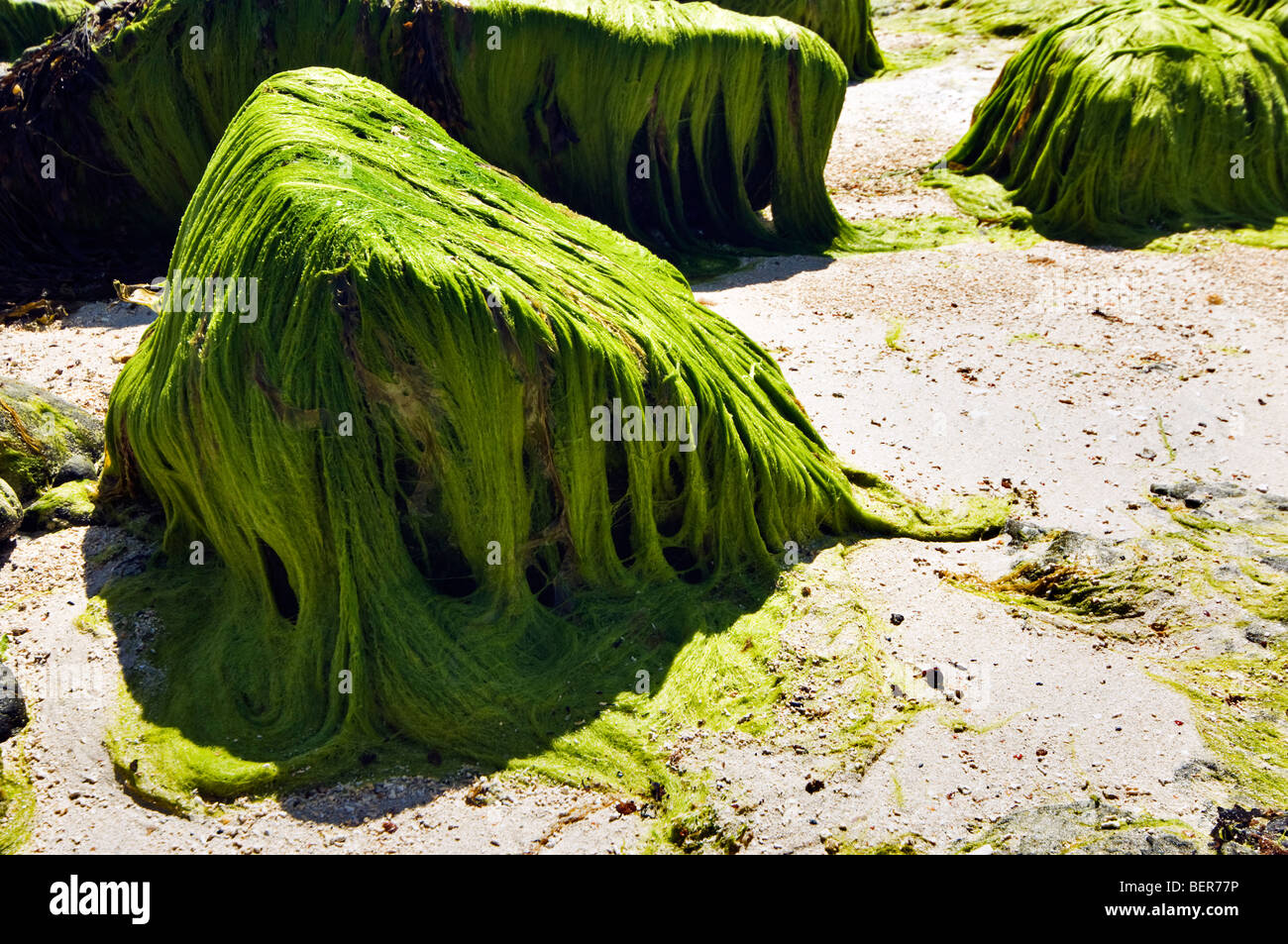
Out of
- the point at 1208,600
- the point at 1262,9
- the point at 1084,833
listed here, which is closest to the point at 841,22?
the point at 1262,9

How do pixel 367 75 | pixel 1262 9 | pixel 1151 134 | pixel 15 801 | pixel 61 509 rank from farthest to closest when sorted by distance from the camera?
pixel 1262 9 < pixel 1151 134 < pixel 367 75 < pixel 61 509 < pixel 15 801

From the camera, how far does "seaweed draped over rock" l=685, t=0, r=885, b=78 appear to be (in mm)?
14055

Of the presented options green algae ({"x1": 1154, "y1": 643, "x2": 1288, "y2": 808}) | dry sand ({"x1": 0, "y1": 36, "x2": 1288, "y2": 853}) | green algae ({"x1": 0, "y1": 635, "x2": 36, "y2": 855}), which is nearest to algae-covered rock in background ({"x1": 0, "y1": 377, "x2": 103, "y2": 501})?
dry sand ({"x1": 0, "y1": 36, "x2": 1288, "y2": 853})

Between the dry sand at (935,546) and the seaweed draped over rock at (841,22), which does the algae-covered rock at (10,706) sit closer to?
the dry sand at (935,546)

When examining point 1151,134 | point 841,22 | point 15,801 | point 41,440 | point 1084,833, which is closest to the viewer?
point 1084,833

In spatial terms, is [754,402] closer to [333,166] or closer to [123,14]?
[333,166]

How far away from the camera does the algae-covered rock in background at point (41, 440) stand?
5.62 metres

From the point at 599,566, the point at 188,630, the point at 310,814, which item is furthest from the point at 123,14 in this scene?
the point at 310,814

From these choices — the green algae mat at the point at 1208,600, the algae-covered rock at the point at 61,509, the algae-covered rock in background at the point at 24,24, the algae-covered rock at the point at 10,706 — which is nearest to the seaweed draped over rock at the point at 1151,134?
the green algae mat at the point at 1208,600

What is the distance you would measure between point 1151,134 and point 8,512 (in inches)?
372

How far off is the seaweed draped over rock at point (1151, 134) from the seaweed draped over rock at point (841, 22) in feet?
12.4

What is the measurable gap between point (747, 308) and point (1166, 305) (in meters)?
3.18

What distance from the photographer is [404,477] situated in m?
4.55

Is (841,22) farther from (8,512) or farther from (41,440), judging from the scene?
(8,512)
